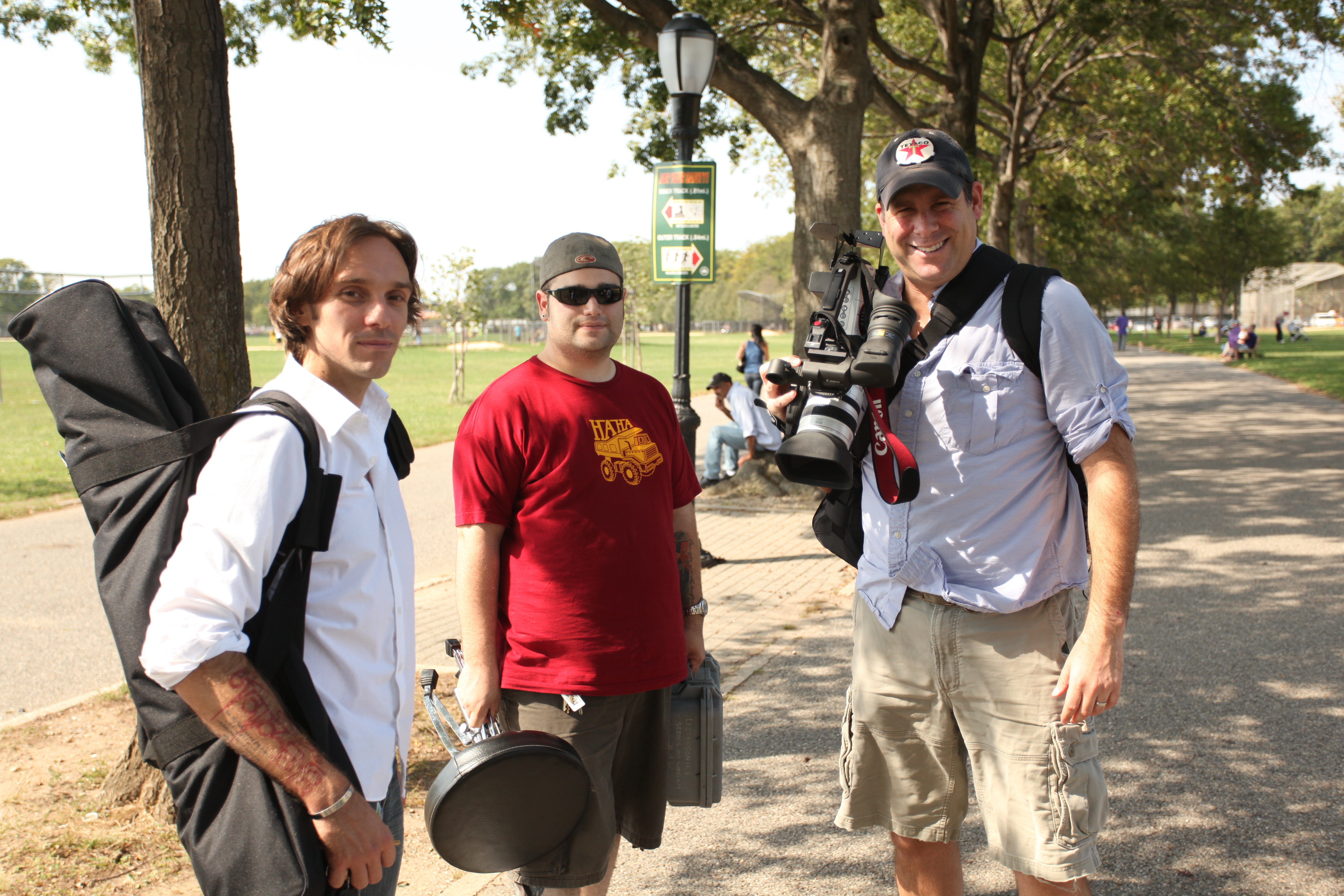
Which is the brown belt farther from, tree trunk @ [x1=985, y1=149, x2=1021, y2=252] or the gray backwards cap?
tree trunk @ [x1=985, y1=149, x2=1021, y2=252]

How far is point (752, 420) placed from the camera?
11.0 m

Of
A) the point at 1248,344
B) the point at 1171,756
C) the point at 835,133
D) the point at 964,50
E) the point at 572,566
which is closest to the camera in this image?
the point at 572,566

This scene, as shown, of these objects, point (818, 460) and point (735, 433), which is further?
point (735, 433)

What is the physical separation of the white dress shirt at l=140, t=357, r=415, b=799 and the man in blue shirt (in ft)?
3.47

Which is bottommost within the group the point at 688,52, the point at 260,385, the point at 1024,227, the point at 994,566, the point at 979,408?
the point at 994,566

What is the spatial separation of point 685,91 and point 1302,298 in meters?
118

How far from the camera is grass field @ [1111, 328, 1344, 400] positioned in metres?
24.9

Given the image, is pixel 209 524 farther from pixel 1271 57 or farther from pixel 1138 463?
pixel 1271 57

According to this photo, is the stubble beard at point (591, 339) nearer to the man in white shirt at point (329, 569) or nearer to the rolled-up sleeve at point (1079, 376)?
the man in white shirt at point (329, 569)

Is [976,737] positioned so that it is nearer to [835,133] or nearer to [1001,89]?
[835,133]

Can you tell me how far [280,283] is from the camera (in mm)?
1921

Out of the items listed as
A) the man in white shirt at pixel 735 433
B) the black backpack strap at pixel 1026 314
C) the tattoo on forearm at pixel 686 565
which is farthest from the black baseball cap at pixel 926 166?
the man in white shirt at pixel 735 433

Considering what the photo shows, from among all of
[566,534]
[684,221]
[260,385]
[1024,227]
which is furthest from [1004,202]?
[566,534]

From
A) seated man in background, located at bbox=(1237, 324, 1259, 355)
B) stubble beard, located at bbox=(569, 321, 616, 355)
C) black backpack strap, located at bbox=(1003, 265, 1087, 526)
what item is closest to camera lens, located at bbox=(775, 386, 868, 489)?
black backpack strap, located at bbox=(1003, 265, 1087, 526)
